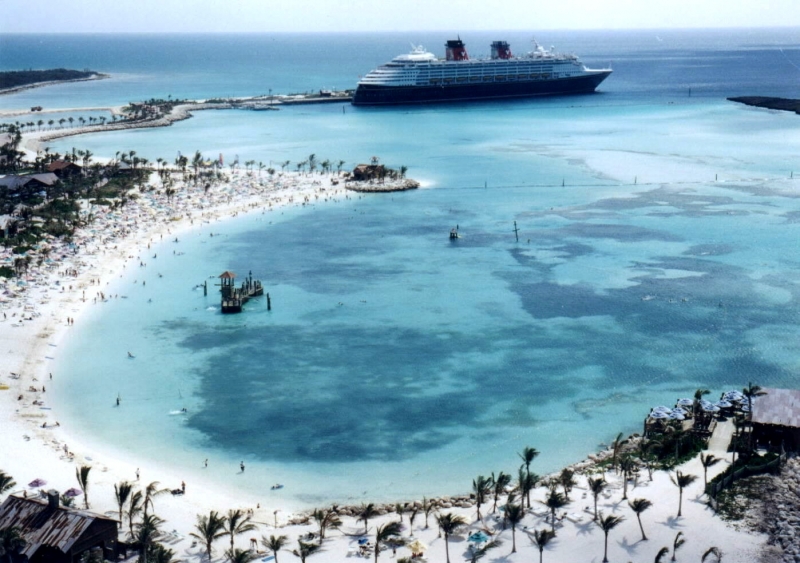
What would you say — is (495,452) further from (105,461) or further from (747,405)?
(105,461)

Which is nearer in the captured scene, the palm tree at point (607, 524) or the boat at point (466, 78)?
the palm tree at point (607, 524)

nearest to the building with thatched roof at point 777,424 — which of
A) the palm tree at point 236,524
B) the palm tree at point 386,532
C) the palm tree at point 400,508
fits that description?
the palm tree at point 400,508

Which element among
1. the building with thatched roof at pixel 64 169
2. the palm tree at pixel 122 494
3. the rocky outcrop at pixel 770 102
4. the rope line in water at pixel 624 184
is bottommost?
the palm tree at pixel 122 494

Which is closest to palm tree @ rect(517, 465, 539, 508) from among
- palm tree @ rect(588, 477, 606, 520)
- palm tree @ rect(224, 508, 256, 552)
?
palm tree @ rect(588, 477, 606, 520)

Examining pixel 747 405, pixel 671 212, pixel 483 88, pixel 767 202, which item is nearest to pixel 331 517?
pixel 747 405

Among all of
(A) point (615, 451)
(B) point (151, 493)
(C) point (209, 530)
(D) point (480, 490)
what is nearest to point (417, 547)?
(D) point (480, 490)

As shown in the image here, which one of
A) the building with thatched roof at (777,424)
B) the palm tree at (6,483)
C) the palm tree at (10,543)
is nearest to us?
the palm tree at (10,543)

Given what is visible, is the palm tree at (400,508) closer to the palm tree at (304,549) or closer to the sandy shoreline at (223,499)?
the sandy shoreline at (223,499)
